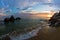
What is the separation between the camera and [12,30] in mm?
1959

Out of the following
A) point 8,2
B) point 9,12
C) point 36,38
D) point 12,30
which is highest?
point 8,2

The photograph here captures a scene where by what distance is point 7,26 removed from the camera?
1886 mm

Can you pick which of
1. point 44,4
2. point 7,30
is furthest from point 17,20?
point 44,4

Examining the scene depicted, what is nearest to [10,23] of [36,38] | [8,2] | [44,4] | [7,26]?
[7,26]

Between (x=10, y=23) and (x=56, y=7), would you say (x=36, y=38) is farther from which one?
(x=56, y=7)

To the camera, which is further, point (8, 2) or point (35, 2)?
point (35, 2)

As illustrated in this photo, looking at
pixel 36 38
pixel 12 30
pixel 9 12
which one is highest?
pixel 9 12

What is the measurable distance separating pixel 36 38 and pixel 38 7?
0.49m

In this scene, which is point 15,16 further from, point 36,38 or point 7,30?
point 36,38

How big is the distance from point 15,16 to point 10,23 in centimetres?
12

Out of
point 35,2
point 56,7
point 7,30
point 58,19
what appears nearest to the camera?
point 7,30

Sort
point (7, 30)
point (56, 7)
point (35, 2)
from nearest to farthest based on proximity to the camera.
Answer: point (7, 30)
point (35, 2)
point (56, 7)

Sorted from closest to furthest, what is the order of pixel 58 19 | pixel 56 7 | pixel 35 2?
pixel 35 2 → pixel 56 7 → pixel 58 19

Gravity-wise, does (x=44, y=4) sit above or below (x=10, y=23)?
above
